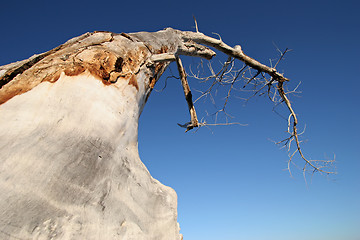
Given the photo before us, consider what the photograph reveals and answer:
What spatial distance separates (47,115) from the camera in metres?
1.15

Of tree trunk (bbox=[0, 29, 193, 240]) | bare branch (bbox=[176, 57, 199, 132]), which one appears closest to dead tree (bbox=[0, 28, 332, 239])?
tree trunk (bbox=[0, 29, 193, 240])

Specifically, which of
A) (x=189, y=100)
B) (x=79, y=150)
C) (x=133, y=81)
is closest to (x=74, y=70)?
(x=133, y=81)

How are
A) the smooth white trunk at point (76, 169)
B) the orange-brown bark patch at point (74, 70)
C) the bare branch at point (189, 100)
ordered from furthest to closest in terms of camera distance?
the bare branch at point (189, 100)
the orange-brown bark patch at point (74, 70)
the smooth white trunk at point (76, 169)

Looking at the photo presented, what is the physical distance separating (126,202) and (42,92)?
75 cm

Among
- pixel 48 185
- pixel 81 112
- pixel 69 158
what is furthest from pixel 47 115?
pixel 48 185

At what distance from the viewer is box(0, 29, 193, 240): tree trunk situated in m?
→ 0.90

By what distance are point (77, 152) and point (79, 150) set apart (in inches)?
0.6

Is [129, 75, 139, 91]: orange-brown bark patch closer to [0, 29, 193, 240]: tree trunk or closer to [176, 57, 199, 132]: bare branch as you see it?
[0, 29, 193, 240]: tree trunk

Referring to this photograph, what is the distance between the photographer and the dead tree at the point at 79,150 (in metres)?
0.91

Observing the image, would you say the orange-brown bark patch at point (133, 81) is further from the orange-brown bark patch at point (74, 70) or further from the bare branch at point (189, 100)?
the bare branch at point (189, 100)

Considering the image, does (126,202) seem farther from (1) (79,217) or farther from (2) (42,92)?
(2) (42,92)

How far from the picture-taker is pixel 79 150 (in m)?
1.11

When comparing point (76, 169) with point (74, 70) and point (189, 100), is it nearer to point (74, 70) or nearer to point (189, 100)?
point (74, 70)

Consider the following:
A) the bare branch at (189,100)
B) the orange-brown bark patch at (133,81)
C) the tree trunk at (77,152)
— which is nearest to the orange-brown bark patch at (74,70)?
the tree trunk at (77,152)
